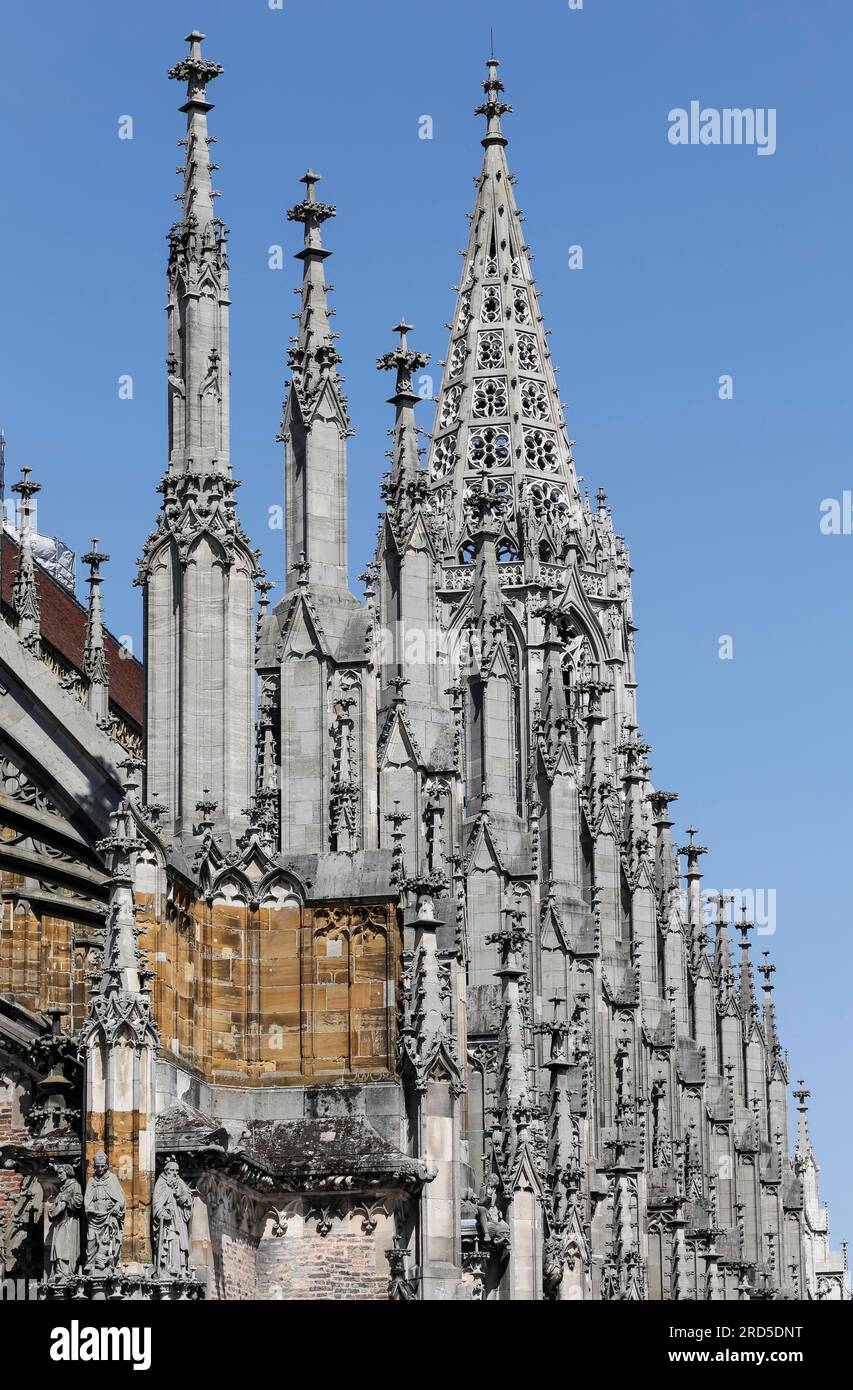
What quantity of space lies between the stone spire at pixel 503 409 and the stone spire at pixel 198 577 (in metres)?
33.9

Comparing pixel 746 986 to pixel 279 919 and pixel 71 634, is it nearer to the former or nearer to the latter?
pixel 71 634

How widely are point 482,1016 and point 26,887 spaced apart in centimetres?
1025

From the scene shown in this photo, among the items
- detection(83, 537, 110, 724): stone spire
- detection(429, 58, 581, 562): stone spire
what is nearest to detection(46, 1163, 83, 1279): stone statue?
detection(83, 537, 110, 724): stone spire

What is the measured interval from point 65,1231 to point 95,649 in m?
18.0

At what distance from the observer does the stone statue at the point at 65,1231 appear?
93.6ft

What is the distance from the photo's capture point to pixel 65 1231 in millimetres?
28734

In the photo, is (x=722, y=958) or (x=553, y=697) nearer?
(x=553, y=697)

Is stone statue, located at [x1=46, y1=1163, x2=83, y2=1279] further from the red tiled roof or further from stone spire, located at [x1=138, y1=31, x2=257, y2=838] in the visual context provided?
the red tiled roof

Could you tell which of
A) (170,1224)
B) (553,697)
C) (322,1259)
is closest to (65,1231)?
(170,1224)

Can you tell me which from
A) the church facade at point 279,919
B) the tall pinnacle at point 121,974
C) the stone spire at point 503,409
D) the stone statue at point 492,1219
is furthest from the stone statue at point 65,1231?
the stone spire at point 503,409

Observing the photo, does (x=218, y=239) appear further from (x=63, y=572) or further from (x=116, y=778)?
(x=63, y=572)

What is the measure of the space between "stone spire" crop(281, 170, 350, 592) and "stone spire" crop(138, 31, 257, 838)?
1375 millimetres

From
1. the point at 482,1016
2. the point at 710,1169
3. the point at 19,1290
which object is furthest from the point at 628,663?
the point at 19,1290

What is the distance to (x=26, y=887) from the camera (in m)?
34.9
